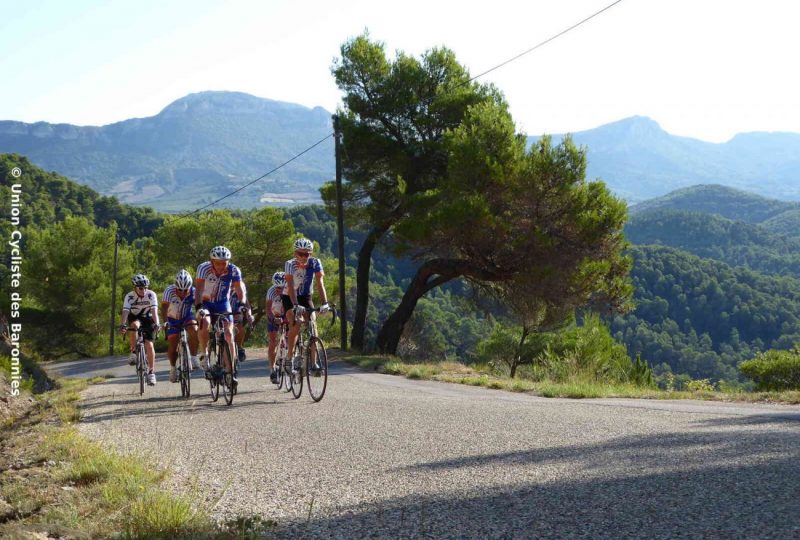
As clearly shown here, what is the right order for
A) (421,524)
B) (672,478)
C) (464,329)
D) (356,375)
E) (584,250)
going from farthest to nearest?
(464,329) → (584,250) → (356,375) → (672,478) → (421,524)

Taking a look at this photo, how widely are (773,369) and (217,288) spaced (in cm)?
2090

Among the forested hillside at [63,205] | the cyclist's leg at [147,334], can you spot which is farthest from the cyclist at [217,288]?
the forested hillside at [63,205]

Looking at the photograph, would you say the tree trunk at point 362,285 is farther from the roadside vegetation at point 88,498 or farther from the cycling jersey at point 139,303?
the roadside vegetation at point 88,498

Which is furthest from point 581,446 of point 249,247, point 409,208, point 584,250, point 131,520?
point 249,247

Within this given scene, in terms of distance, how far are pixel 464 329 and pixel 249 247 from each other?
5669cm

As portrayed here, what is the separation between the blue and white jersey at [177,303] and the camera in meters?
11.1

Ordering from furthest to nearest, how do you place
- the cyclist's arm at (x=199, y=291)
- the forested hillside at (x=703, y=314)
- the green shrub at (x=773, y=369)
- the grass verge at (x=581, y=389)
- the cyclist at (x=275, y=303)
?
the forested hillside at (x=703, y=314), the green shrub at (x=773, y=369), the cyclist at (x=275, y=303), the grass verge at (x=581, y=389), the cyclist's arm at (x=199, y=291)

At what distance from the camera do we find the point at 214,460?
6.02 m

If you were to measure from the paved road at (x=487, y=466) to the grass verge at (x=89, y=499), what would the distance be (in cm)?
30

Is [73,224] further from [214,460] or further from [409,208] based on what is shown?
[214,460]

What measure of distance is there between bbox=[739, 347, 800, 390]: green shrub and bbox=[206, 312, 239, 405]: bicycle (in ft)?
56.9

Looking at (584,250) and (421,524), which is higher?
(584,250)

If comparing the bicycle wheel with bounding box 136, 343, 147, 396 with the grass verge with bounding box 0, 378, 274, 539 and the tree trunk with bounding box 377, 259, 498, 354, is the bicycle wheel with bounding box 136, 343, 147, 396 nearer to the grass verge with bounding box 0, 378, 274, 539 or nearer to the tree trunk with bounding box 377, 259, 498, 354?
the grass verge with bounding box 0, 378, 274, 539

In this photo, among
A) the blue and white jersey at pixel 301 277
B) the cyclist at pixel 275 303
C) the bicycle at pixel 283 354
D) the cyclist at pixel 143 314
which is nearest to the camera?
the blue and white jersey at pixel 301 277
